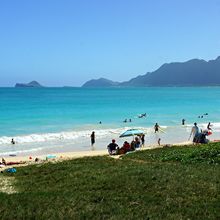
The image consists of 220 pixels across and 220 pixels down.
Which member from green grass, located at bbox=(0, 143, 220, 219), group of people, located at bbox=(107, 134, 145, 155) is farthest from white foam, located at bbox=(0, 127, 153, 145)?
green grass, located at bbox=(0, 143, 220, 219)

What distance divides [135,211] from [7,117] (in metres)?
69.4

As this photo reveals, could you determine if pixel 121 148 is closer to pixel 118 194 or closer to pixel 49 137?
pixel 118 194

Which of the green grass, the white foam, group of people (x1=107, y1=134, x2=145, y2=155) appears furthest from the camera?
the white foam

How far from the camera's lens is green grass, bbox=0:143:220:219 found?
419 inches

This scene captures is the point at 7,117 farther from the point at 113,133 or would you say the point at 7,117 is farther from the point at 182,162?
the point at 182,162

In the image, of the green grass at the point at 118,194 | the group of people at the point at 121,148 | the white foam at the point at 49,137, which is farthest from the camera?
the white foam at the point at 49,137

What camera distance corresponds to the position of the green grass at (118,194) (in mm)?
10648

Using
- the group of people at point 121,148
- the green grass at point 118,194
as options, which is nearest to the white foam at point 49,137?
the group of people at point 121,148

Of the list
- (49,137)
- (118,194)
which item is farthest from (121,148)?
(49,137)

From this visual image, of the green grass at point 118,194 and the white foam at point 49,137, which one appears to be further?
the white foam at point 49,137

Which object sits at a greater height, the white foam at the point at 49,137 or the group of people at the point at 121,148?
the group of people at the point at 121,148

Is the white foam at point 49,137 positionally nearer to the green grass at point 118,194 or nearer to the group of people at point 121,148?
the group of people at point 121,148

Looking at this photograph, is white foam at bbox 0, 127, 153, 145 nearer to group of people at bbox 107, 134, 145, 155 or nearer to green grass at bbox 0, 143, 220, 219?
group of people at bbox 107, 134, 145, 155

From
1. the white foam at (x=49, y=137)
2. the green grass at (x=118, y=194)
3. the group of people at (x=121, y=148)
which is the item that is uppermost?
the green grass at (x=118, y=194)
